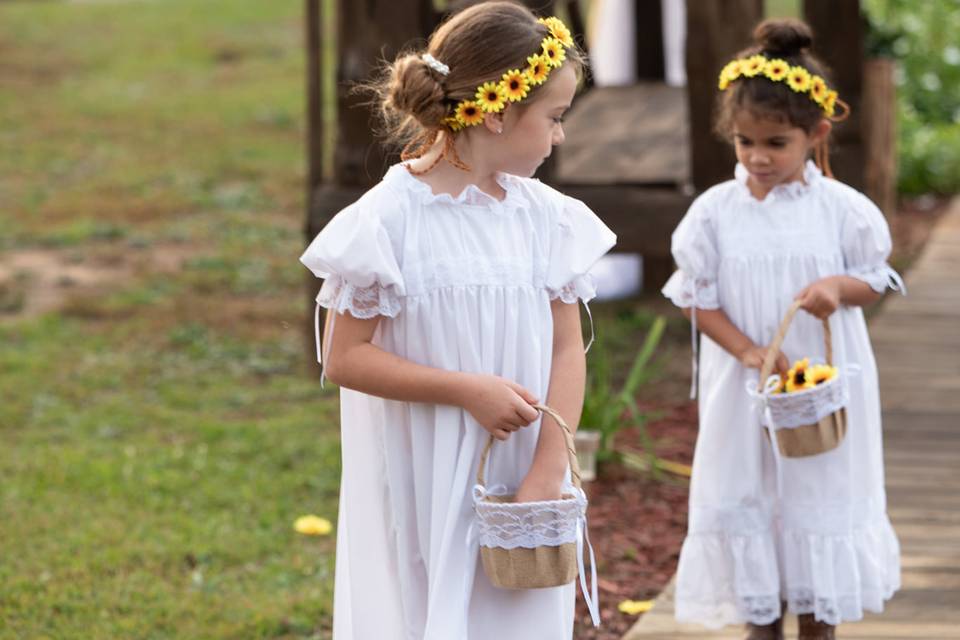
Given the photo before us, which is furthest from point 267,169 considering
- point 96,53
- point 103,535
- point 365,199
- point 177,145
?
point 365,199

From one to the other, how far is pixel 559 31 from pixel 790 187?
1155mm

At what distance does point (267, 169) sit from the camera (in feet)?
38.8

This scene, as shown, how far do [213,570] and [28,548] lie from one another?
628 mm

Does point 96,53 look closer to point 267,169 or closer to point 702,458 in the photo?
point 267,169

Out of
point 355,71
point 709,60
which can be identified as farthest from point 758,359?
point 355,71

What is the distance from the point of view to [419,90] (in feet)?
9.18

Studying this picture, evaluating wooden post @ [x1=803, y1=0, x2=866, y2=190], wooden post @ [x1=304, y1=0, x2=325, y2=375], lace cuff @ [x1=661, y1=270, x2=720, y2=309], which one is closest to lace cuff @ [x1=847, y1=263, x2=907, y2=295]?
lace cuff @ [x1=661, y1=270, x2=720, y2=309]

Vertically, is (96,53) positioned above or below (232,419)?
above

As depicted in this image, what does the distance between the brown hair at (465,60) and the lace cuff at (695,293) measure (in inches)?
44.0

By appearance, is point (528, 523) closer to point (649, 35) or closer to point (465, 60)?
point (465, 60)

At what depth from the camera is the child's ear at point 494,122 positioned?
9.21 feet

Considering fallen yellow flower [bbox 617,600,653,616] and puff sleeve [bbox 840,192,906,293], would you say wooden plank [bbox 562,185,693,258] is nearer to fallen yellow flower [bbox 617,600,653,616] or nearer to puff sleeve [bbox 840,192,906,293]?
fallen yellow flower [bbox 617,600,653,616]

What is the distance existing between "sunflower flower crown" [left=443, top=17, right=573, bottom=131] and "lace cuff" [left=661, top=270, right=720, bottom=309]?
112 cm

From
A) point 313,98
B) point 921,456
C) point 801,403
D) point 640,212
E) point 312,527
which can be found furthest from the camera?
point 313,98
